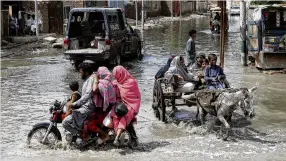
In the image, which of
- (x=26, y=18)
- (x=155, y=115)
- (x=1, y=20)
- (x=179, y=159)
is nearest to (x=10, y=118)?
(x=155, y=115)

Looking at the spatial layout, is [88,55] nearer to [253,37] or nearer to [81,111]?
[253,37]

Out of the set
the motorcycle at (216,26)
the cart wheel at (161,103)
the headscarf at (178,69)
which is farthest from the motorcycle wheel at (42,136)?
the motorcycle at (216,26)

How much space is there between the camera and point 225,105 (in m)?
8.78

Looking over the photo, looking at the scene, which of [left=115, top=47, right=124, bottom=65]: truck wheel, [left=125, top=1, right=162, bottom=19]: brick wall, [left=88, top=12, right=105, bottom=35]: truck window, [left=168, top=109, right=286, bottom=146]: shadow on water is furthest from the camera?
[left=125, top=1, right=162, bottom=19]: brick wall

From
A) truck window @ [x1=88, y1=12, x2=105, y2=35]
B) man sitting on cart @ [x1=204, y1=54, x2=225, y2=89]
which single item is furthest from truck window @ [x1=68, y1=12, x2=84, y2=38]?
man sitting on cart @ [x1=204, y1=54, x2=225, y2=89]

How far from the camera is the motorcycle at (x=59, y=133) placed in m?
8.20

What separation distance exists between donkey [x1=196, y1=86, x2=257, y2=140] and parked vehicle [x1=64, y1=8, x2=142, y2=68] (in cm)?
887

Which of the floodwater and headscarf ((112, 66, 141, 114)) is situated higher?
headscarf ((112, 66, 141, 114))

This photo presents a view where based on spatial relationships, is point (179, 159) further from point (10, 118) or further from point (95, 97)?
point (10, 118)

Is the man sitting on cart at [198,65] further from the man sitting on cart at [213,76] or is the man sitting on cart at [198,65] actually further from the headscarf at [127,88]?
the headscarf at [127,88]

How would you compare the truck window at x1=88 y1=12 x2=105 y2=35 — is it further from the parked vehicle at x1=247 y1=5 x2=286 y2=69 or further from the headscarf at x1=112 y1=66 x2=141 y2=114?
the headscarf at x1=112 y1=66 x2=141 y2=114

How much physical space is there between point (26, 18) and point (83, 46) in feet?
51.7

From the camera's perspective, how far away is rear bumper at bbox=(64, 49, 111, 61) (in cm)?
1777

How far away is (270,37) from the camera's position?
54.1 feet
